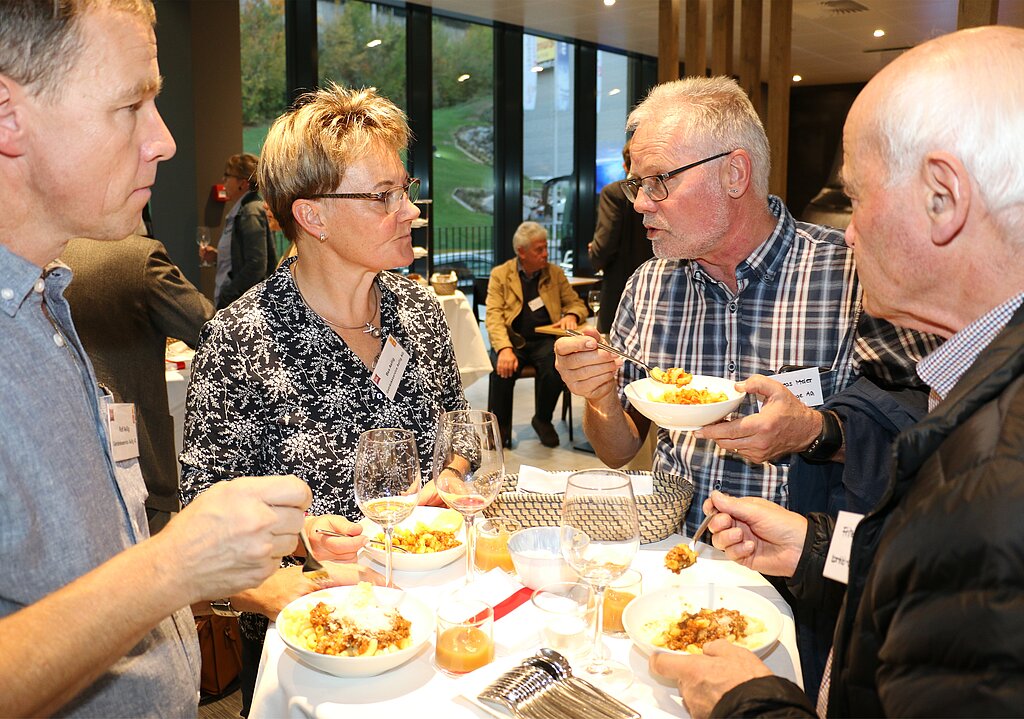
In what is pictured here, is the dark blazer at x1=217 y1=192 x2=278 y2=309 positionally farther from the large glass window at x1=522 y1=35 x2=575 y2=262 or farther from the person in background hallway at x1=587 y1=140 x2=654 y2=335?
the large glass window at x1=522 y1=35 x2=575 y2=262

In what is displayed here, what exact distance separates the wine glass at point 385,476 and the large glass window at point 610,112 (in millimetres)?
11421

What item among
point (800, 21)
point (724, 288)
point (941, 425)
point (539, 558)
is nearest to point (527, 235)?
point (724, 288)

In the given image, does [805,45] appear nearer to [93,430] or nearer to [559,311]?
[559,311]

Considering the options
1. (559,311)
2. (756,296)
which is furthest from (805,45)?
(756,296)

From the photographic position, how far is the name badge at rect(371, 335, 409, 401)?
2.23 m

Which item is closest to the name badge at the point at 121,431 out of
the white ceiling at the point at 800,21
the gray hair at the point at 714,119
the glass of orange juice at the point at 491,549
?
the glass of orange juice at the point at 491,549

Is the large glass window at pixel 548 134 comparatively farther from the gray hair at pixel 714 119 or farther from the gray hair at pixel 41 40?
the gray hair at pixel 41 40

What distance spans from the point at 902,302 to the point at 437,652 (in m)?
0.94

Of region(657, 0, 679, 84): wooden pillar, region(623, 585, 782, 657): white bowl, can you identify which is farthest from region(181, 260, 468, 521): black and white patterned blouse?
region(657, 0, 679, 84): wooden pillar

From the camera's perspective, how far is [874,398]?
211 centimetres

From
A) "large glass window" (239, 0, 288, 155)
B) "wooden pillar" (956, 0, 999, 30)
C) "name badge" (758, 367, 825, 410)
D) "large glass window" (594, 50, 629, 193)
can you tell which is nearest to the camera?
"name badge" (758, 367, 825, 410)

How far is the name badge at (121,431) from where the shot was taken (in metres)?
1.32

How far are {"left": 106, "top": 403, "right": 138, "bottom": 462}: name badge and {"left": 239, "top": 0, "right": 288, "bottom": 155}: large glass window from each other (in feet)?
25.5

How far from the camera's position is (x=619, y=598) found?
1588 mm
